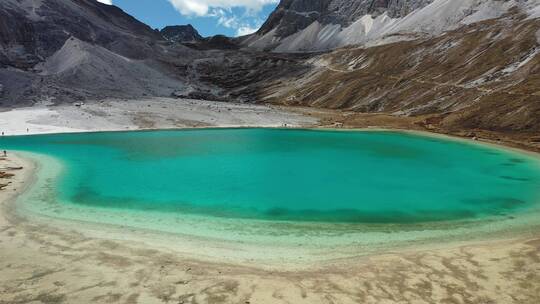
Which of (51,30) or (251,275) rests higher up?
(51,30)

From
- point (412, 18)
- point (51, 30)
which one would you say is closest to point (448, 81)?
point (412, 18)

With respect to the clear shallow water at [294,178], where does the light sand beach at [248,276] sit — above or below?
below

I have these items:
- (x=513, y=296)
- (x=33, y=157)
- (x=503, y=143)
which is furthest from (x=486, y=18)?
(x=513, y=296)

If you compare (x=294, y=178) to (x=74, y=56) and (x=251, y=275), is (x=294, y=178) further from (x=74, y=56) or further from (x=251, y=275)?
(x=74, y=56)

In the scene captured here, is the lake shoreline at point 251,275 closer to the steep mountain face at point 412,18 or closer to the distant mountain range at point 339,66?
the distant mountain range at point 339,66

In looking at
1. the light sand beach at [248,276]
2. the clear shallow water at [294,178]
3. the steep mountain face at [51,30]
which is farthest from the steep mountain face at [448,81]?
the steep mountain face at [51,30]

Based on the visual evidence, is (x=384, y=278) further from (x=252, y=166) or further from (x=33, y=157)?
(x=33, y=157)

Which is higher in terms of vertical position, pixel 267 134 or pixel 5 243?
pixel 267 134
